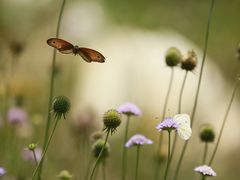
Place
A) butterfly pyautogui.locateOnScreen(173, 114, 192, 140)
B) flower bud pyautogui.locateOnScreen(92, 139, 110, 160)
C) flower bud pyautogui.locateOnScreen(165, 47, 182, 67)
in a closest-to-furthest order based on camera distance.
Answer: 1. butterfly pyautogui.locateOnScreen(173, 114, 192, 140)
2. flower bud pyautogui.locateOnScreen(92, 139, 110, 160)
3. flower bud pyautogui.locateOnScreen(165, 47, 182, 67)

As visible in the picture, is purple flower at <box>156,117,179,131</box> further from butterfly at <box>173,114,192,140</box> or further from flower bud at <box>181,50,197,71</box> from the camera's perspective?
flower bud at <box>181,50,197,71</box>

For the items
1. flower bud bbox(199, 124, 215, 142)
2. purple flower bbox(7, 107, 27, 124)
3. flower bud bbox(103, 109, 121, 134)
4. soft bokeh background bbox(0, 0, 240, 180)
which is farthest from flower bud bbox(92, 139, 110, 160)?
soft bokeh background bbox(0, 0, 240, 180)

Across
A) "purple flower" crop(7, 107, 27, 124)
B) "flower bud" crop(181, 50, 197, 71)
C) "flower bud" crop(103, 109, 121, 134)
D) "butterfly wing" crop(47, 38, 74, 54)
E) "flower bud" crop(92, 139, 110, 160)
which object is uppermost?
"flower bud" crop(181, 50, 197, 71)

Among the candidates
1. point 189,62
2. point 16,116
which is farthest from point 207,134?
point 16,116

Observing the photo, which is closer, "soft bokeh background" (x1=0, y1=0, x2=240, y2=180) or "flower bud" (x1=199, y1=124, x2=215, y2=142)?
"flower bud" (x1=199, y1=124, x2=215, y2=142)

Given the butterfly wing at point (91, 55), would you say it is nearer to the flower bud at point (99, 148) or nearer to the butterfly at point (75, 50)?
the butterfly at point (75, 50)

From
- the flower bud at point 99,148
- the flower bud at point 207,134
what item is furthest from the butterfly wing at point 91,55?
the flower bud at point 207,134
